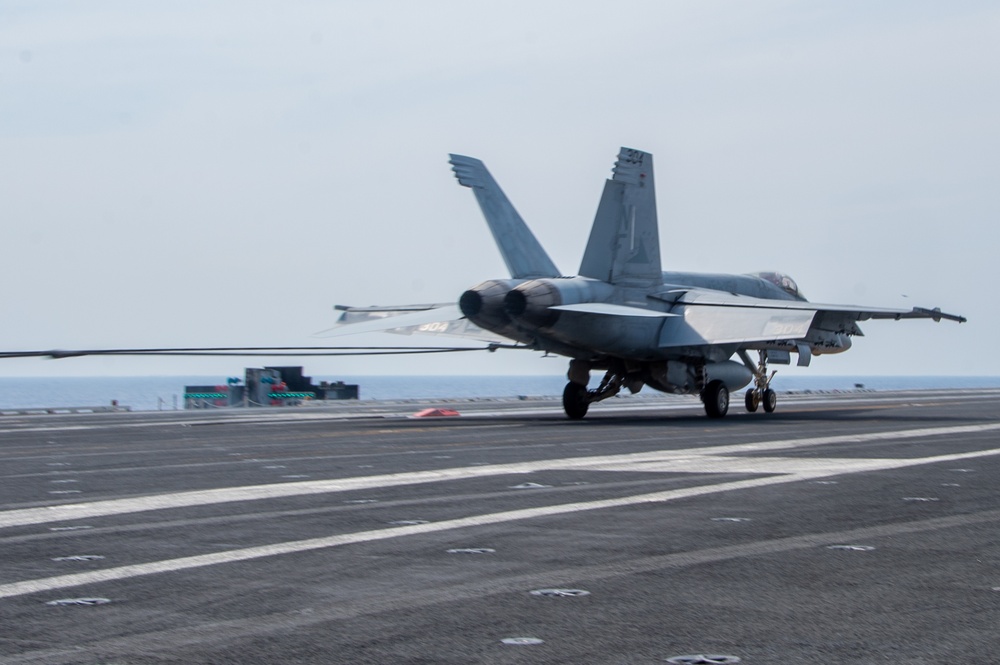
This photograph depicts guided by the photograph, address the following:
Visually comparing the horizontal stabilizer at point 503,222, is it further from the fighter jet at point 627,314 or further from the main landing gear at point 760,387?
the main landing gear at point 760,387

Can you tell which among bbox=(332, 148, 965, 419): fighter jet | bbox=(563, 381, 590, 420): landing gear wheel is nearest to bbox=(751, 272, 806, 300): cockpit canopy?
bbox=(332, 148, 965, 419): fighter jet

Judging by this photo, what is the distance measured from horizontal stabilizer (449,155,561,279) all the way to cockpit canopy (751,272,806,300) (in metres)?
9.34

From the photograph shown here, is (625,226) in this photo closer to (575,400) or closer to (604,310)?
(604,310)

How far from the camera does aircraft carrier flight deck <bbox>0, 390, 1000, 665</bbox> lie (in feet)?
20.5

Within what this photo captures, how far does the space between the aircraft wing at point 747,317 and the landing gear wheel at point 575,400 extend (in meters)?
2.66

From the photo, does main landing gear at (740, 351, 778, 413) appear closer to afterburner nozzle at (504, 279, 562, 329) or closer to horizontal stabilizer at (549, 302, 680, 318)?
horizontal stabilizer at (549, 302, 680, 318)

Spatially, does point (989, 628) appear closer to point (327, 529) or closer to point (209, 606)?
point (209, 606)

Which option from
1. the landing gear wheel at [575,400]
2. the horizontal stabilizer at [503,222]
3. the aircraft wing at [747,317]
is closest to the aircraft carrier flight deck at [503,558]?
the aircraft wing at [747,317]

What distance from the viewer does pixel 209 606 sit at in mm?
7207

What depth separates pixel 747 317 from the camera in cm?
3033

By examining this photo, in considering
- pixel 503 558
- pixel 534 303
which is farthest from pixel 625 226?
pixel 503 558

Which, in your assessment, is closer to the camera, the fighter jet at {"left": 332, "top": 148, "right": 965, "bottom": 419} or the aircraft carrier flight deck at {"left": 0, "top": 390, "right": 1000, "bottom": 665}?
the aircraft carrier flight deck at {"left": 0, "top": 390, "right": 1000, "bottom": 665}

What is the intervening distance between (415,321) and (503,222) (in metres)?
3.22

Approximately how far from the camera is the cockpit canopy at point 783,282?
120 feet
